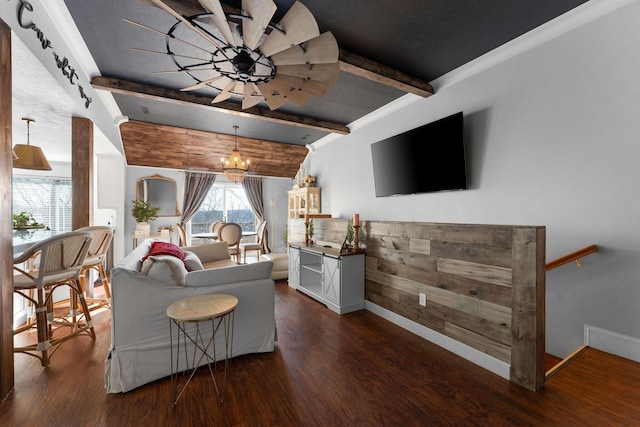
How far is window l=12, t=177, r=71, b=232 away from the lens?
5.88m

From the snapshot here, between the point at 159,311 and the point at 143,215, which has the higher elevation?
the point at 143,215

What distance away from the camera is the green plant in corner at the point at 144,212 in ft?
18.4

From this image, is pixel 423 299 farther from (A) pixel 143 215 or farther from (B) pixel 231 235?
(A) pixel 143 215

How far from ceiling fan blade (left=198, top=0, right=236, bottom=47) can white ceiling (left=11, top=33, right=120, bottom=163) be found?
5.02 ft

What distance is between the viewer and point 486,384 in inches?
77.6

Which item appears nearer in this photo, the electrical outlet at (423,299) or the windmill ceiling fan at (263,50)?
the windmill ceiling fan at (263,50)

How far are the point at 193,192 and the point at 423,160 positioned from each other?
5541 mm

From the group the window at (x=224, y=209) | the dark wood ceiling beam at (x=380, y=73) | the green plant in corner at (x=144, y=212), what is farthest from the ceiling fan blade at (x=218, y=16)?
the window at (x=224, y=209)

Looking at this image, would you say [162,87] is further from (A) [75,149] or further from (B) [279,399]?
(B) [279,399]

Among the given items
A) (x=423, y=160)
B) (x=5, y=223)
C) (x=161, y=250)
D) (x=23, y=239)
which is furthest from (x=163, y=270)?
(x=423, y=160)

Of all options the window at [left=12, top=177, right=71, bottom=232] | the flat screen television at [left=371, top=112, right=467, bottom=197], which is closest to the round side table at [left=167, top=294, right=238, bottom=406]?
the flat screen television at [left=371, top=112, right=467, bottom=197]

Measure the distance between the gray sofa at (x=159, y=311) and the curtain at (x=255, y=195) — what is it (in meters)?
4.91

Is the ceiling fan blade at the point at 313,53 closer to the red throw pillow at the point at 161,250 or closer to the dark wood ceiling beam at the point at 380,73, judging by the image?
the dark wood ceiling beam at the point at 380,73

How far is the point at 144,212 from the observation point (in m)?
5.65
